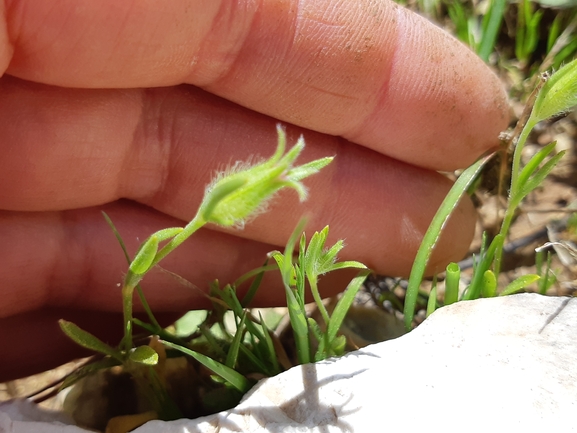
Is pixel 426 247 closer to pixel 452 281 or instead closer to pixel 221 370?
pixel 452 281

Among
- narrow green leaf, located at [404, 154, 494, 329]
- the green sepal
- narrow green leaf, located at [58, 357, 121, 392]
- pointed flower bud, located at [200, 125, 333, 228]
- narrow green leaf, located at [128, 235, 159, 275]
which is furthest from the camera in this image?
narrow green leaf, located at [404, 154, 494, 329]

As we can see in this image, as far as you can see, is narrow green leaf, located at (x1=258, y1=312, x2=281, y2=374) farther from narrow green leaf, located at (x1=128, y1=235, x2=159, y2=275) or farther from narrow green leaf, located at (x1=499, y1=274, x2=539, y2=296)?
narrow green leaf, located at (x1=499, y1=274, x2=539, y2=296)

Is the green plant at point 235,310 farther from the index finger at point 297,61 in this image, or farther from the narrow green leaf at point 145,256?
the index finger at point 297,61

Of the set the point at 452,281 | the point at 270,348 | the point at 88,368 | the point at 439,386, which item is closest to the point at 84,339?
the point at 88,368

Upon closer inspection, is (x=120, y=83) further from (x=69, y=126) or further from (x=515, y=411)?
(x=515, y=411)

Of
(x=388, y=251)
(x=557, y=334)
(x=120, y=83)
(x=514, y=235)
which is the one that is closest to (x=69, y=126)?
(x=120, y=83)

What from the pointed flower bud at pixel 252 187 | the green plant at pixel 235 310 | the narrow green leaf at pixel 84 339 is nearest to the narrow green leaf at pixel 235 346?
the green plant at pixel 235 310

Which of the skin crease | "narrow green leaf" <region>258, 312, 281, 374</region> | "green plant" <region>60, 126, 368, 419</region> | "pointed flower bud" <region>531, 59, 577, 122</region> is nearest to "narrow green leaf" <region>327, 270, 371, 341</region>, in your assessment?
"green plant" <region>60, 126, 368, 419</region>
